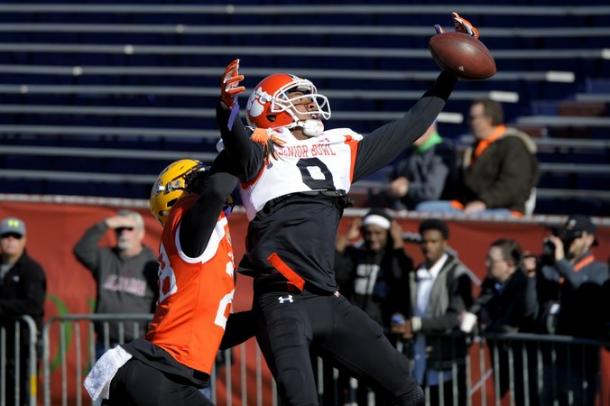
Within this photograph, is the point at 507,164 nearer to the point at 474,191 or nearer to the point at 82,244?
the point at 474,191

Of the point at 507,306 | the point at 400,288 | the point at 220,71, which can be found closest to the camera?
the point at 507,306

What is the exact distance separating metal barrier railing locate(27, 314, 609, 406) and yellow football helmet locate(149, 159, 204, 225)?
2.74 metres

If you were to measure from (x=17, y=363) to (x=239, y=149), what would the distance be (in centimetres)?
437

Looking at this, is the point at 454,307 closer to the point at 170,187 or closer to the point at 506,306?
the point at 506,306

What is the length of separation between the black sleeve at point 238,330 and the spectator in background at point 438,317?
263 centimetres

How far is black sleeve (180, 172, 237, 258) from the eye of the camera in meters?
5.17

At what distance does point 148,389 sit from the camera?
519 centimetres

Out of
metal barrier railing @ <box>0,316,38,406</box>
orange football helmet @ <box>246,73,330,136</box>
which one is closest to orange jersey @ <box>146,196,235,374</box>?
orange football helmet @ <box>246,73,330,136</box>

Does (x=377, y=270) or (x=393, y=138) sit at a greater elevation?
(x=393, y=138)

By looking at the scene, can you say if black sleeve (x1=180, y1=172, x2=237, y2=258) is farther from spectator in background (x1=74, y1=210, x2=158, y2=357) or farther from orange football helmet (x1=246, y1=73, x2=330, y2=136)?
spectator in background (x1=74, y1=210, x2=158, y2=357)

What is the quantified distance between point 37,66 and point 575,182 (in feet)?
20.5

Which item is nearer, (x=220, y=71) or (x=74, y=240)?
(x=74, y=240)

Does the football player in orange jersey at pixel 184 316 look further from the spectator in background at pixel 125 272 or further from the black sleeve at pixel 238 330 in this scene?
the spectator in background at pixel 125 272

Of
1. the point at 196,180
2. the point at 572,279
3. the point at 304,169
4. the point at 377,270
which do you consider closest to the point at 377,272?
the point at 377,270
